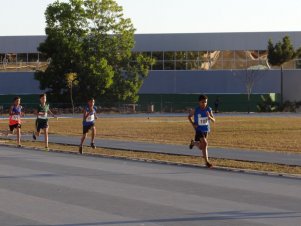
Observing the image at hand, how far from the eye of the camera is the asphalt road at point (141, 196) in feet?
35.2

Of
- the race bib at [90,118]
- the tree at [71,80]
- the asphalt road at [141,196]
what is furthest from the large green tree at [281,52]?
the asphalt road at [141,196]

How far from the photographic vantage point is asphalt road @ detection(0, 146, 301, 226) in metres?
10.7

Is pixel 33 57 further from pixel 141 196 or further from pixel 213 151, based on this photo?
pixel 141 196

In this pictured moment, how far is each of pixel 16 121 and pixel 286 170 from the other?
1255 centimetres

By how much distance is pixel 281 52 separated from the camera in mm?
72062

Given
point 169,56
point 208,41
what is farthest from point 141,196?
point 169,56

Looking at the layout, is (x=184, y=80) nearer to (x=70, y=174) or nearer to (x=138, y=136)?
(x=138, y=136)

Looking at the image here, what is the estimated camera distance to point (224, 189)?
14.1 metres

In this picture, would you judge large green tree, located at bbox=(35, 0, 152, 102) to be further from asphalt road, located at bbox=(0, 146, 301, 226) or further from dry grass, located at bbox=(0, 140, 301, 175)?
asphalt road, located at bbox=(0, 146, 301, 226)

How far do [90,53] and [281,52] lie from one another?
1707 cm

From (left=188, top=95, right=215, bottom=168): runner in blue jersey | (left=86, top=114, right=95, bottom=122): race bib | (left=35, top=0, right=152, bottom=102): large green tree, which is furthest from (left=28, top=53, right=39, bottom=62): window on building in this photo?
(left=188, top=95, right=215, bottom=168): runner in blue jersey

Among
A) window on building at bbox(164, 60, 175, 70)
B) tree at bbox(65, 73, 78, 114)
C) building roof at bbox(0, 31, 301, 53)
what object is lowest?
tree at bbox(65, 73, 78, 114)

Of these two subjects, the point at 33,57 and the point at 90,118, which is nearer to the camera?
the point at 90,118

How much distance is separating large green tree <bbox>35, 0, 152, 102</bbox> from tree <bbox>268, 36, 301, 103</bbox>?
37.3 ft
